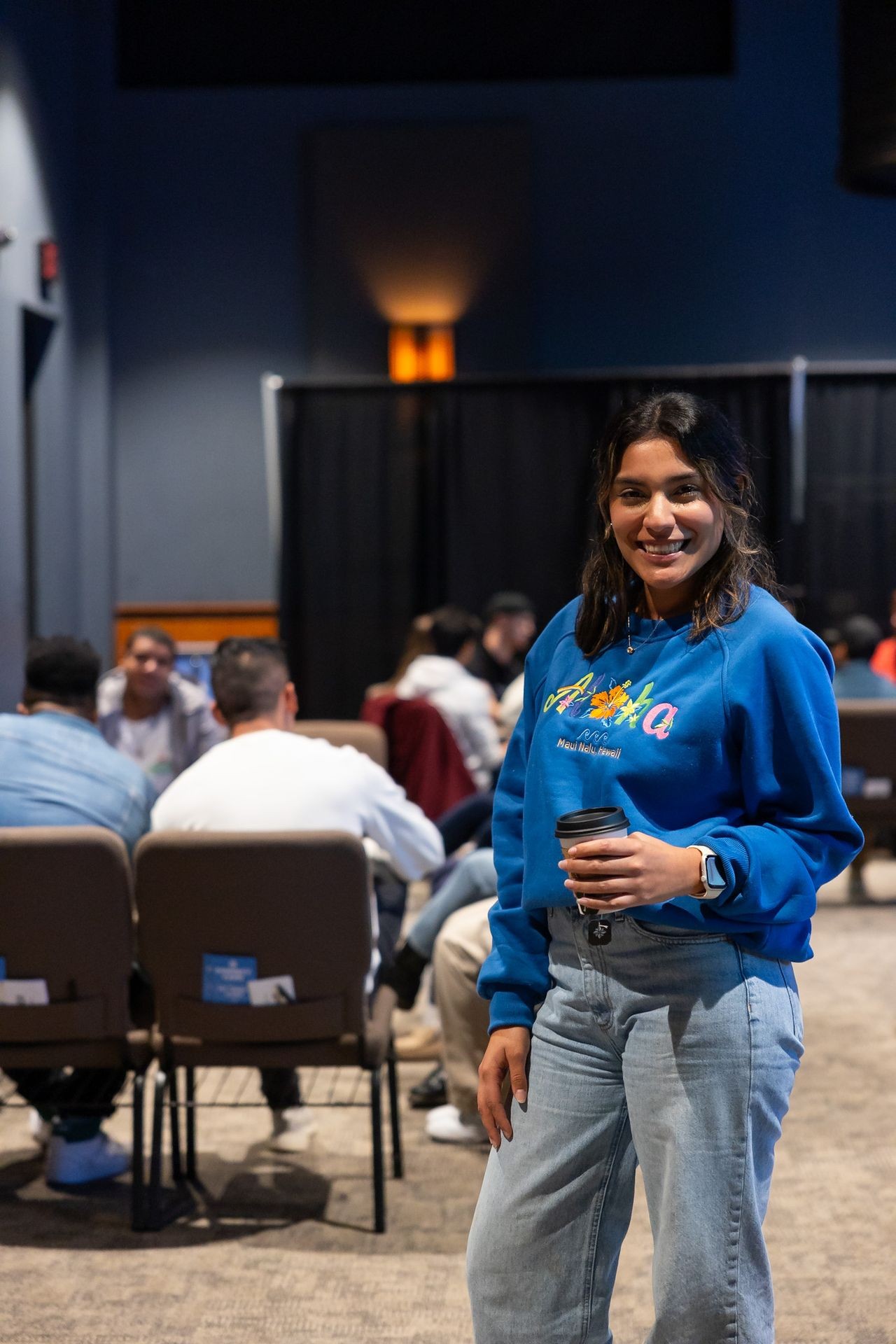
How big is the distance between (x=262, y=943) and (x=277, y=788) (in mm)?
349

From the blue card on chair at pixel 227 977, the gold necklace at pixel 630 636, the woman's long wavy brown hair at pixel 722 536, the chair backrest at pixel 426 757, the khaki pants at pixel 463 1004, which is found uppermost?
the woman's long wavy brown hair at pixel 722 536

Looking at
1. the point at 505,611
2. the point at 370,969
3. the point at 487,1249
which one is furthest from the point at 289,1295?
the point at 505,611

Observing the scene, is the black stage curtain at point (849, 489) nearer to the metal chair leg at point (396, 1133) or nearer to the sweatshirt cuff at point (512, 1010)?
the metal chair leg at point (396, 1133)

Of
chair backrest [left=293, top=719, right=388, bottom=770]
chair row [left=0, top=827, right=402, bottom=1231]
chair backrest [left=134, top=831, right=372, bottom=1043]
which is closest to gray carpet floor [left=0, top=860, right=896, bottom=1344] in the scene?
chair row [left=0, top=827, right=402, bottom=1231]

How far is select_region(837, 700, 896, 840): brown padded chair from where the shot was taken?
536 centimetres

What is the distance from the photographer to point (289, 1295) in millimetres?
2418

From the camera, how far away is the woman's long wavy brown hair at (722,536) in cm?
139

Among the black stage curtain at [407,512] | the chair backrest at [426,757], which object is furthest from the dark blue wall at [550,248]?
the chair backrest at [426,757]

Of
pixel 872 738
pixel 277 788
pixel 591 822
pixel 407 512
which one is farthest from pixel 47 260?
pixel 591 822

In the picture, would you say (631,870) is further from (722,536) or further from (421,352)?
(421,352)

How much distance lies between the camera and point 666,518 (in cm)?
137

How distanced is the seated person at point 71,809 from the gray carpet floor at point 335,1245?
0.09 m

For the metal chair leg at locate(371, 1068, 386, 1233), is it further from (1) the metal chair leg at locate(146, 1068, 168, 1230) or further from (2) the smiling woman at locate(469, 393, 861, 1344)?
(2) the smiling woman at locate(469, 393, 861, 1344)

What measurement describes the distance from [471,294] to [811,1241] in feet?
20.6
